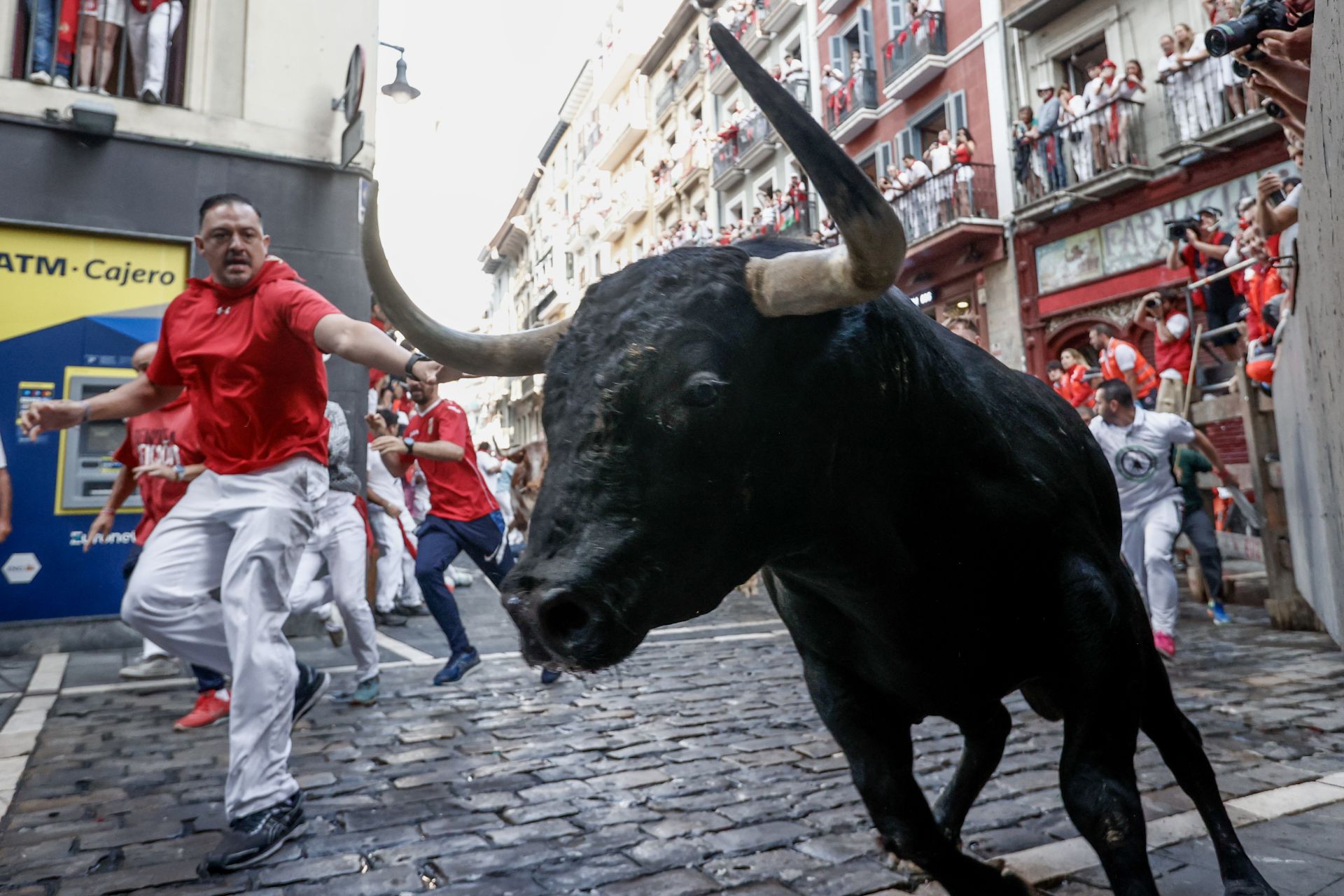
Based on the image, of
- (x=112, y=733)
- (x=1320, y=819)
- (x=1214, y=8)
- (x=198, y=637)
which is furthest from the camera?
(x=1214, y=8)

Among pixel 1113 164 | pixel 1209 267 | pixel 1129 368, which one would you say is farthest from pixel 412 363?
pixel 1113 164

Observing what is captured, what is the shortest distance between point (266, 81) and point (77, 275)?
2684 millimetres

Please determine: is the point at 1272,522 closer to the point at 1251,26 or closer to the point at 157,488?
the point at 1251,26

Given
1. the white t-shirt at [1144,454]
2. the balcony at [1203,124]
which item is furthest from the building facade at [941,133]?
the white t-shirt at [1144,454]

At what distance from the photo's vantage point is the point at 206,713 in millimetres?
5242

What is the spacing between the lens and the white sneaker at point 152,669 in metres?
6.71

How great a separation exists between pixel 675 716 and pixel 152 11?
8.84 meters

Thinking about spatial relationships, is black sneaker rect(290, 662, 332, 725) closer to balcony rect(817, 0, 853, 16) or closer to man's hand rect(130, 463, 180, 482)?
man's hand rect(130, 463, 180, 482)

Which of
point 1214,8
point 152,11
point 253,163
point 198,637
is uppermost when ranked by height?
point 1214,8

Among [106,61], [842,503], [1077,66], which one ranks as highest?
[1077,66]

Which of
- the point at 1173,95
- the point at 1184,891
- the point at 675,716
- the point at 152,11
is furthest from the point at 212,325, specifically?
the point at 1173,95

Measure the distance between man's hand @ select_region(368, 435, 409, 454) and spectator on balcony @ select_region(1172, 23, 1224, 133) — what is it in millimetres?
14541

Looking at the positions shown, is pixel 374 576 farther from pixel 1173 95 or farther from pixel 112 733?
pixel 1173 95

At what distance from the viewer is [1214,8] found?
1211cm
